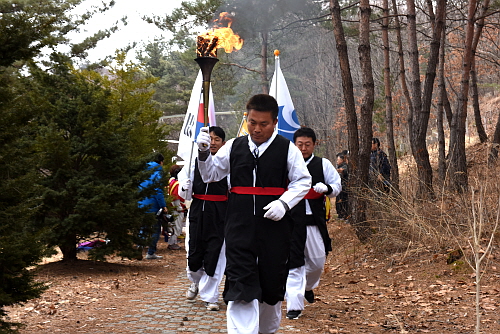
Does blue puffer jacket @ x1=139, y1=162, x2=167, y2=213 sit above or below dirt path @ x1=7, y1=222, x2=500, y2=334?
above

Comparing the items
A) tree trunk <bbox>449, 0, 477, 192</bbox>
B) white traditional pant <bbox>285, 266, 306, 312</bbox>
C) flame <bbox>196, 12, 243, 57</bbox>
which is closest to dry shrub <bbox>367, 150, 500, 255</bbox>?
white traditional pant <bbox>285, 266, 306, 312</bbox>

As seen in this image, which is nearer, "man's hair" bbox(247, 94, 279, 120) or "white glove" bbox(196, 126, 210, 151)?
"white glove" bbox(196, 126, 210, 151)

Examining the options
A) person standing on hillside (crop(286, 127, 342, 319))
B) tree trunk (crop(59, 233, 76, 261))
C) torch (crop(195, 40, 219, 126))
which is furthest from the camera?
tree trunk (crop(59, 233, 76, 261))

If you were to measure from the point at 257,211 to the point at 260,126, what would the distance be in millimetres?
737

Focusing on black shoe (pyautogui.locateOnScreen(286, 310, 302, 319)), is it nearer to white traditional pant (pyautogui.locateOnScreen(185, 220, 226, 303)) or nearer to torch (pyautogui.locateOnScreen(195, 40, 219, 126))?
white traditional pant (pyautogui.locateOnScreen(185, 220, 226, 303))

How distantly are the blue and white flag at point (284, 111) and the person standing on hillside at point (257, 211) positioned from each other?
6352 mm

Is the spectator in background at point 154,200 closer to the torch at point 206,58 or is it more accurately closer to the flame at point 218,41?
the flame at point 218,41

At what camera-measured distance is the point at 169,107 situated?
4681cm

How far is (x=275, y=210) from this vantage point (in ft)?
16.3

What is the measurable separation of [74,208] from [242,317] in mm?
5689

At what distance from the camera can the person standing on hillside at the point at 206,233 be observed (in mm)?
7922

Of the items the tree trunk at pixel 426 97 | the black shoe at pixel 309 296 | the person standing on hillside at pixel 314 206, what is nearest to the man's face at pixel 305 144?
the person standing on hillside at pixel 314 206

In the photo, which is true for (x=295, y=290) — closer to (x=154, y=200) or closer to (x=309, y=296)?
(x=309, y=296)

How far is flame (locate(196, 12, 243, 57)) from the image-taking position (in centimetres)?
590
